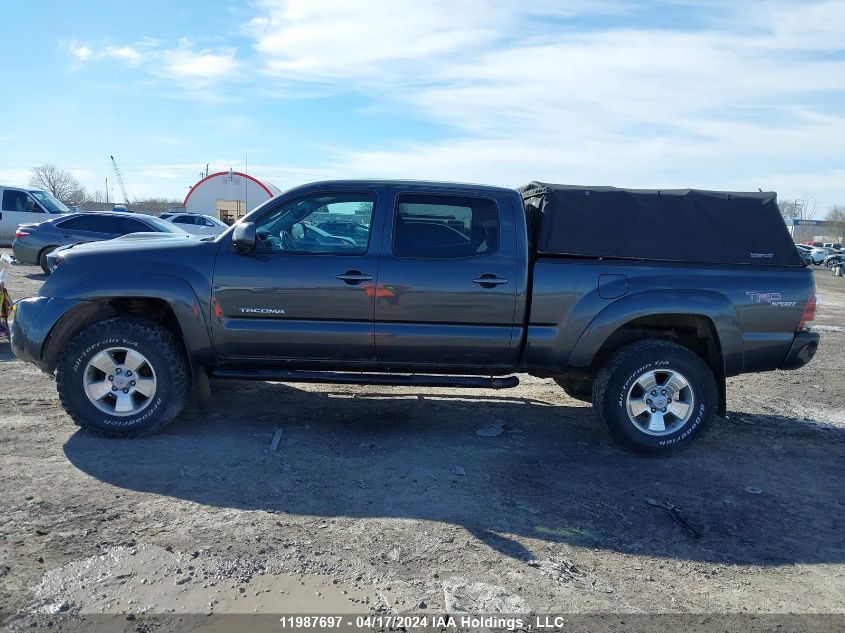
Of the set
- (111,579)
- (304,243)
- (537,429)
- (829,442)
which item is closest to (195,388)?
(304,243)

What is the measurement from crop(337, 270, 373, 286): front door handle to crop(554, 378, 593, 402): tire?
7.56 feet

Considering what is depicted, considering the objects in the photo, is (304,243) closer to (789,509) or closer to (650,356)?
(650,356)

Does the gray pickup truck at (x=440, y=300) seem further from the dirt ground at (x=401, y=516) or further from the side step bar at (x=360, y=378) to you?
the dirt ground at (x=401, y=516)

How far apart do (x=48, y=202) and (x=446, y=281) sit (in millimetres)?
18004

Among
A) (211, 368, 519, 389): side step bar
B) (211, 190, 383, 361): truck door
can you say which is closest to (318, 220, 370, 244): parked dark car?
(211, 190, 383, 361): truck door

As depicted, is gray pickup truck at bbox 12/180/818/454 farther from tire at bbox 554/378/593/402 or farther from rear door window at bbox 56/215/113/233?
rear door window at bbox 56/215/113/233

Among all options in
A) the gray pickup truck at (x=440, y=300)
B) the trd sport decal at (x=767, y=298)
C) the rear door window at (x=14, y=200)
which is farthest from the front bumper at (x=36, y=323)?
the rear door window at (x=14, y=200)

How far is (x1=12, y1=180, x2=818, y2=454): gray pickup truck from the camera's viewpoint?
488 centimetres

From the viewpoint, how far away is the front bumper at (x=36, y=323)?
16.0ft

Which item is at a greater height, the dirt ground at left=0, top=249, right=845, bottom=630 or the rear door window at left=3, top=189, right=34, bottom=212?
the rear door window at left=3, top=189, right=34, bottom=212

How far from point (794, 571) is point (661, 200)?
2.79 m

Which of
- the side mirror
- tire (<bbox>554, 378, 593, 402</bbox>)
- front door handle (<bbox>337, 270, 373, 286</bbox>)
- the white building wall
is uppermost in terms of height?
the white building wall

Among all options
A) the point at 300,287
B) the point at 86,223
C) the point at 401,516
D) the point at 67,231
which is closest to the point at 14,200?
the point at 67,231

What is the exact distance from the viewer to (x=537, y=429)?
5.58 metres
